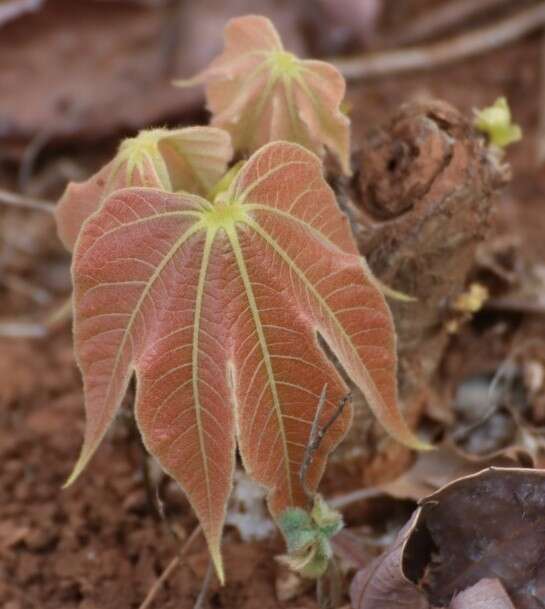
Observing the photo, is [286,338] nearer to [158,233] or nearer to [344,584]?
[158,233]

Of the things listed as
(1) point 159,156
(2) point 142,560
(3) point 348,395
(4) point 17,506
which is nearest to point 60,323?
(4) point 17,506

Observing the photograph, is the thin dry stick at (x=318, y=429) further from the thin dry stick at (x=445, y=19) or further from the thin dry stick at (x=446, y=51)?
the thin dry stick at (x=445, y=19)

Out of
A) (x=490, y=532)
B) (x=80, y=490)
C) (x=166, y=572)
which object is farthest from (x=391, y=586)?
(x=80, y=490)

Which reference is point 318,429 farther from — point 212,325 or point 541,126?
point 541,126

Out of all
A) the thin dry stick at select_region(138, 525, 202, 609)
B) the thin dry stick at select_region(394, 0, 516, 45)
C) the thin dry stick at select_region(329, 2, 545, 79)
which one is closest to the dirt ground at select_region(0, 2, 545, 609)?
the thin dry stick at select_region(138, 525, 202, 609)

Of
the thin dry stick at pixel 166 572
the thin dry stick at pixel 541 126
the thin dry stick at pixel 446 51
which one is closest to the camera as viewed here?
the thin dry stick at pixel 166 572

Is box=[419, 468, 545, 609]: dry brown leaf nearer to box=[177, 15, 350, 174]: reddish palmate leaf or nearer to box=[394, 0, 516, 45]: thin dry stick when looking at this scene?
box=[177, 15, 350, 174]: reddish palmate leaf

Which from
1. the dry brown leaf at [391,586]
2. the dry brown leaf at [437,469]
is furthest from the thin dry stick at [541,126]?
the dry brown leaf at [391,586]
